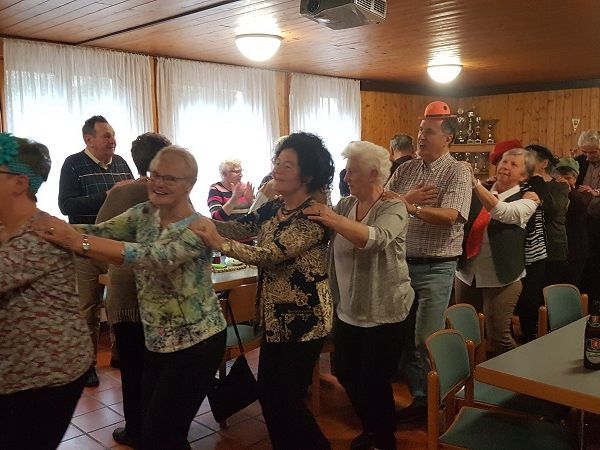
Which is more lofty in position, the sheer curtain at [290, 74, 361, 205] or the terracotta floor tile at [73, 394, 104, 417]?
the sheer curtain at [290, 74, 361, 205]

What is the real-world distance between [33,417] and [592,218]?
464 cm

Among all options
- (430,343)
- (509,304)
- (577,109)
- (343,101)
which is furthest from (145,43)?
(577,109)

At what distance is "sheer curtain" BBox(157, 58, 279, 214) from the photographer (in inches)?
225

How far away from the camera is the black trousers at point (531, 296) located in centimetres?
403

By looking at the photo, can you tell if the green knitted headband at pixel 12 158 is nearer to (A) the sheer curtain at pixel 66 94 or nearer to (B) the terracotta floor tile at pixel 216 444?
(B) the terracotta floor tile at pixel 216 444

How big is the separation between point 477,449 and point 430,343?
1.27 feet

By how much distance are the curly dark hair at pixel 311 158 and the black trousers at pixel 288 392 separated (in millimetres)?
589

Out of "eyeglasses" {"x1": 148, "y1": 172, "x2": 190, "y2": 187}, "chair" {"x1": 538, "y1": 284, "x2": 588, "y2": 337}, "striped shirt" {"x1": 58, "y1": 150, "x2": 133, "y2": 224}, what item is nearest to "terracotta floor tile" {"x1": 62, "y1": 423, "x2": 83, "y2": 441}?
"striped shirt" {"x1": 58, "y1": 150, "x2": 133, "y2": 224}

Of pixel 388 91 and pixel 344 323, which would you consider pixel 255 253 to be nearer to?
pixel 344 323

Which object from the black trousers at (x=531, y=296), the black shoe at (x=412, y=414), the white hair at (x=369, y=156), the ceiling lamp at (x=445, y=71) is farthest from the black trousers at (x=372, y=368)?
the ceiling lamp at (x=445, y=71)

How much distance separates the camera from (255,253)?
79.0 inches

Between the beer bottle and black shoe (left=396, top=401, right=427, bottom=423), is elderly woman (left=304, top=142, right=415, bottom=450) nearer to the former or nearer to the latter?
black shoe (left=396, top=401, right=427, bottom=423)

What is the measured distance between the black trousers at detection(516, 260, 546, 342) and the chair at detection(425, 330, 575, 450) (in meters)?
1.95

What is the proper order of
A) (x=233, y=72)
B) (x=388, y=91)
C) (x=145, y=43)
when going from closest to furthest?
1. (x=145, y=43)
2. (x=233, y=72)
3. (x=388, y=91)
